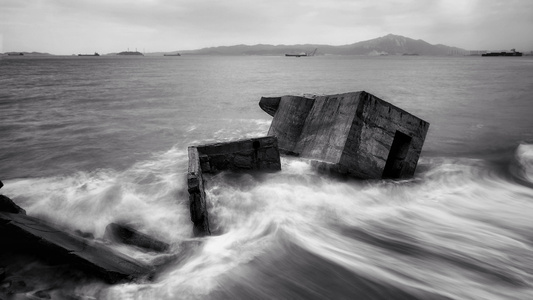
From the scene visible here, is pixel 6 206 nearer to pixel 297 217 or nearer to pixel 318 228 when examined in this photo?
pixel 297 217

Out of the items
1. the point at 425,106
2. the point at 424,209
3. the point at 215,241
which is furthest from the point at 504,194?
the point at 425,106

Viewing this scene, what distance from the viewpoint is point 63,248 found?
12.3 ft

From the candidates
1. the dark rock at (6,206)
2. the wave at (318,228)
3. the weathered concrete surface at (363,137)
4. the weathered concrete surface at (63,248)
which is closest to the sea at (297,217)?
the wave at (318,228)

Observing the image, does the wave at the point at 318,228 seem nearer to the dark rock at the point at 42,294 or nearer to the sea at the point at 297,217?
the sea at the point at 297,217

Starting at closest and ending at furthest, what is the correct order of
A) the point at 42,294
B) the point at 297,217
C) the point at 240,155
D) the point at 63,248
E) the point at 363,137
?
the point at 42,294 < the point at 63,248 < the point at 297,217 < the point at 363,137 < the point at 240,155

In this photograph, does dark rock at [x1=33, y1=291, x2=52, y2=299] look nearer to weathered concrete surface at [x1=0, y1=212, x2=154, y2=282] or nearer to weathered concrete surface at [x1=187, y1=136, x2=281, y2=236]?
weathered concrete surface at [x1=0, y1=212, x2=154, y2=282]

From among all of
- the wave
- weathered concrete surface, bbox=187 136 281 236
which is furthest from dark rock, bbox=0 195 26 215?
weathered concrete surface, bbox=187 136 281 236

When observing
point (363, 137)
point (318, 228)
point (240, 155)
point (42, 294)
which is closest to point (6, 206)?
point (42, 294)

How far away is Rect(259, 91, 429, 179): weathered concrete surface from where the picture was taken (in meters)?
7.06

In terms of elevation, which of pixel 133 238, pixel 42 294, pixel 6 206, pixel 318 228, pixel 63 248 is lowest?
pixel 318 228

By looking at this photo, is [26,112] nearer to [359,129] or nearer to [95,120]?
[95,120]

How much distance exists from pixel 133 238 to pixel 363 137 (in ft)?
16.6

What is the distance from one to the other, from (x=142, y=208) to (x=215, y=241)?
247 centimetres

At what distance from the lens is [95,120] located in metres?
17.0
